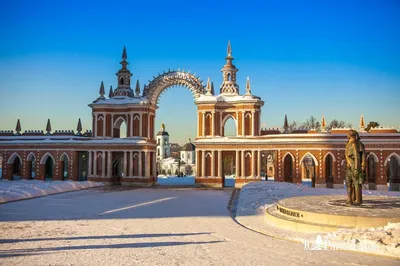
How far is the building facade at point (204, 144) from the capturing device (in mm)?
34531

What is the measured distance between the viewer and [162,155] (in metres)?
79.2

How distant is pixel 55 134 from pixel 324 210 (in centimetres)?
3487

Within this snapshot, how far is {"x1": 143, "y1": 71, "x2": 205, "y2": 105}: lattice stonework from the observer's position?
129ft

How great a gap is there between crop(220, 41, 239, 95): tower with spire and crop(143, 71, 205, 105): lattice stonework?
7.81 ft

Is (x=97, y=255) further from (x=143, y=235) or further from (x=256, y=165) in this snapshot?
(x=256, y=165)

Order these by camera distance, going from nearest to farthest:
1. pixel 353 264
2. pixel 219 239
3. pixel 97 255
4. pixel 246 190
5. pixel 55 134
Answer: pixel 353 264, pixel 97 255, pixel 219 239, pixel 246 190, pixel 55 134

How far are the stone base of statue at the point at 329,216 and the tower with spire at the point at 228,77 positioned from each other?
77.9 feet

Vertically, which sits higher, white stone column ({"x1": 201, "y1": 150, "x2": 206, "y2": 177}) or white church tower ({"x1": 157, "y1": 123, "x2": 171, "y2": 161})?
white church tower ({"x1": 157, "y1": 123, "x2": 171, "y2": 161})

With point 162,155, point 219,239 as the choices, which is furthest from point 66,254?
point 162,155

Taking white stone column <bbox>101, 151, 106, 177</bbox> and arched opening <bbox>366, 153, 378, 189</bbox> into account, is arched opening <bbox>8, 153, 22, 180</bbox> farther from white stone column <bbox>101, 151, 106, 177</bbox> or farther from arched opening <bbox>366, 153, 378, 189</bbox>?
arched opening <bbox>366, 153, 378, 189</bbox>

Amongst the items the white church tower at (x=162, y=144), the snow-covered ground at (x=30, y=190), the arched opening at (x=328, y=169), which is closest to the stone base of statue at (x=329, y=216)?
the snow-covered ground at (x=30, y=190)

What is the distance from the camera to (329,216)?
13.6 m

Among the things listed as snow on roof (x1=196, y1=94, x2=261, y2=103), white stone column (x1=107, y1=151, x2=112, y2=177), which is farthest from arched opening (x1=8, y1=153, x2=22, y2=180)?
snow on roof (x1=196, y1=94, x2=261, y2=103)

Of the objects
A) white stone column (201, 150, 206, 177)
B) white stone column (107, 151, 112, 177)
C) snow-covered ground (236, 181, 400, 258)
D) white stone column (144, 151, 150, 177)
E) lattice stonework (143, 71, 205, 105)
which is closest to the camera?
snow-covered ground (236, 181, 400, 258)
